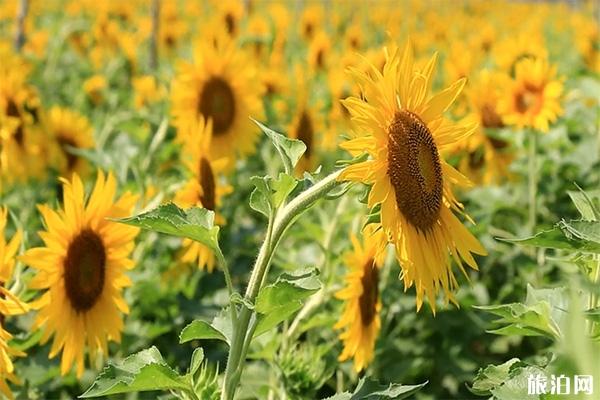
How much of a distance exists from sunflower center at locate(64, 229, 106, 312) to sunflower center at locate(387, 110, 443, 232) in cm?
70

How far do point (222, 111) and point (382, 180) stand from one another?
73.5 inches

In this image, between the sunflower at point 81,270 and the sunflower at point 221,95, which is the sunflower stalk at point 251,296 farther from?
the sunflower at point 221,95

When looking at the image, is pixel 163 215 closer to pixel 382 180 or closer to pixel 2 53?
pixel 382 180

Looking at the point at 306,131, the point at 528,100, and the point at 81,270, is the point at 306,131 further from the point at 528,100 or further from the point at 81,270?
the point at 81,270

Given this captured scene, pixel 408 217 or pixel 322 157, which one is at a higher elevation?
pixel 408 217

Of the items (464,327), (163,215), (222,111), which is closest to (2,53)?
(222,111)

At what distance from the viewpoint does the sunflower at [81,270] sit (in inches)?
64.6

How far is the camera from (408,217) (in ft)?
4.35

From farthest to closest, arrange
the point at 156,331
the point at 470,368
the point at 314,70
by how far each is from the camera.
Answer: the point at 314,70 < the point at 470,368 < the point at 156,331

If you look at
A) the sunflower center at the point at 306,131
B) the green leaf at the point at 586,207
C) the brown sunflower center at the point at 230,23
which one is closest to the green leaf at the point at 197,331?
the green leaf at the point at 586,207

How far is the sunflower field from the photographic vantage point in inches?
48.2

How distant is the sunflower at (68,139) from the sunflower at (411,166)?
184cm

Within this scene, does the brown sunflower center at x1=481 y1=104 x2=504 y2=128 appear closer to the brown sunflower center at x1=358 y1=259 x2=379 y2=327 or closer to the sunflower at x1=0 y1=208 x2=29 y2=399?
the brown sunflower center at x1=358 y1=259 x2=379 y2=327

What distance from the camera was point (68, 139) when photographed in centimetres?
307
